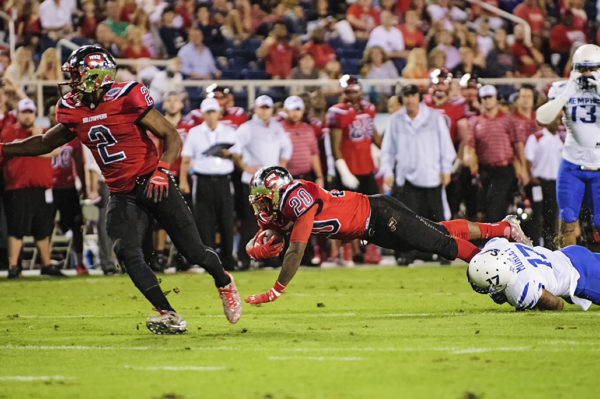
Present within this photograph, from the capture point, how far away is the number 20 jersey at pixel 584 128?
1072cm

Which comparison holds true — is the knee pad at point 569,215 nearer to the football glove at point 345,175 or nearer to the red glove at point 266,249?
the red glove at point 266,249

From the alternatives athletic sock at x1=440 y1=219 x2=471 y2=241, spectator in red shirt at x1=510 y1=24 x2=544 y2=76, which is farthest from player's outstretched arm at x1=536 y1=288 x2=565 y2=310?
spectator in red shirt at x1=510 y1=24 x2=544 y2=76

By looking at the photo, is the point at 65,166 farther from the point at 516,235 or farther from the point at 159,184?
Answer: the point at 159,184

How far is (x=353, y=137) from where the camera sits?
1532 centimetres

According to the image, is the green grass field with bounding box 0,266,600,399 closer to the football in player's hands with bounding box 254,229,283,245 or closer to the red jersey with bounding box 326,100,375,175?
the football in player's hands with bounding box 254,229,283,245

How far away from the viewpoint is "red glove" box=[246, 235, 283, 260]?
9367mm

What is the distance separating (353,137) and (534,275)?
7.04m

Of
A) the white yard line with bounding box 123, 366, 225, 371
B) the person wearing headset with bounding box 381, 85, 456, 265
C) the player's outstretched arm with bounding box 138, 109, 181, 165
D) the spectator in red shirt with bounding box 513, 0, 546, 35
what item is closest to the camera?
the white yard line with bounding box 123, 366, 225, 371

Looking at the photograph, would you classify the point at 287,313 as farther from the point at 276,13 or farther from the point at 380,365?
the point at 276,13

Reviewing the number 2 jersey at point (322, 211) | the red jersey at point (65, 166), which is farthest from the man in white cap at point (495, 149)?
the number 2 jersey at point (322, 211)

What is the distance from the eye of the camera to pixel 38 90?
16641mm

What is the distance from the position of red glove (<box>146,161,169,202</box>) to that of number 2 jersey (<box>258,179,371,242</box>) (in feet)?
3.58

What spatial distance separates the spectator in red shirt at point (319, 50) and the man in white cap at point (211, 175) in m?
3.78

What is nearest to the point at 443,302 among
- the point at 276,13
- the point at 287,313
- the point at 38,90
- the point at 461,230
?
the point at 461,230
